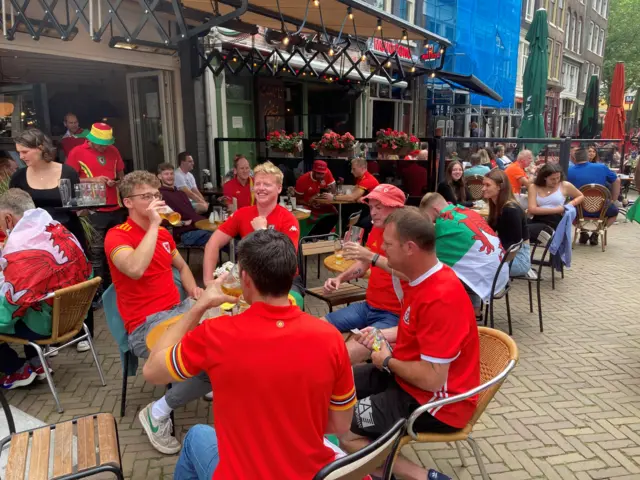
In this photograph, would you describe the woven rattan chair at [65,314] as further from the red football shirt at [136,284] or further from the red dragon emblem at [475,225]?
the red dragon emblem at [475,225]

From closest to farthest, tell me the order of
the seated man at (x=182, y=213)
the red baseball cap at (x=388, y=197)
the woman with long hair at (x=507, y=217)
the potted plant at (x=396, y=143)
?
the red baseball cap at (x=388, y=197) < the woman with long hair at (x=507, y=217) < the seated man at (x=182, y=213) < the potted plant at (x=396, y=143)

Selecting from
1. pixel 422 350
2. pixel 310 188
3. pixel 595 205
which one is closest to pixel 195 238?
pixel 310 188

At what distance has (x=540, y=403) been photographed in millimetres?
3537

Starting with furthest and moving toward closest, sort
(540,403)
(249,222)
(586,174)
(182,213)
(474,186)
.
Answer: (586,174) → (474,186) → (182,213) → (249,222) → (540,403)

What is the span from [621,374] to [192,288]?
352 cm

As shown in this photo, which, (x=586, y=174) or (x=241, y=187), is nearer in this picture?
(x=241, y=187)

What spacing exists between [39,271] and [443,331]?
2607 mm

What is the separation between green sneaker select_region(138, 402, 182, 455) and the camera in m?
2.92

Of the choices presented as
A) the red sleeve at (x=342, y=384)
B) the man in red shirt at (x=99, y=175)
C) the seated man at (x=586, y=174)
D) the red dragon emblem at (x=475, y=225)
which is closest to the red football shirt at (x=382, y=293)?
the red dragon emblem at (x=475, y=225)

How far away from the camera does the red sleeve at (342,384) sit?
1.57 meters

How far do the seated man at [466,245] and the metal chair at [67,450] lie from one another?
104 inches

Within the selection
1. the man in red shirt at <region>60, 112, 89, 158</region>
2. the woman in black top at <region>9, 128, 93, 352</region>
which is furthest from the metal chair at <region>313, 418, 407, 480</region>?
the man in red shirt at <region>60, 112, 89, 158</region>

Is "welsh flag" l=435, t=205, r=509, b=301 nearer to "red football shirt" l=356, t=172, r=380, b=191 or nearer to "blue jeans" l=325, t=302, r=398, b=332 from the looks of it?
"blue jeans" l=325, t=302, r=398, b=332

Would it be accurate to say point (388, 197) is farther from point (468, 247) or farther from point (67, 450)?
point (67, 450)
